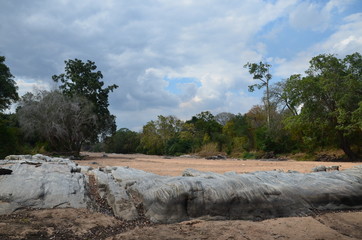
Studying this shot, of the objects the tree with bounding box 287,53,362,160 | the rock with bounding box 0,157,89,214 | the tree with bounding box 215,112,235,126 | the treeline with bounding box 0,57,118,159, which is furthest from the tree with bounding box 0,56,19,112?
the tree with bounding box 215,112,235,126

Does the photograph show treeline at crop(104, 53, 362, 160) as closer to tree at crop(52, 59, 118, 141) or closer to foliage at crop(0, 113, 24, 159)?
tree at crop(52, 59, 118, 141)

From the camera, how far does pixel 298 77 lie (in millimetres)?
19516

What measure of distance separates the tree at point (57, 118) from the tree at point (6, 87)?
37.2 inches

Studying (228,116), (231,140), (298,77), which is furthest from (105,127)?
(228,116)

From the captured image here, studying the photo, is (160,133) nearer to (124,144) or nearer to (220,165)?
(124,144)

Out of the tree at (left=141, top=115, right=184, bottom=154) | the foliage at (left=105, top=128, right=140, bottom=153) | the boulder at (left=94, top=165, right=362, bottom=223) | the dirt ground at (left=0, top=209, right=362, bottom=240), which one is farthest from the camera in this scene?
the foliage at (left=105, top=128, right=140, bottom=153)

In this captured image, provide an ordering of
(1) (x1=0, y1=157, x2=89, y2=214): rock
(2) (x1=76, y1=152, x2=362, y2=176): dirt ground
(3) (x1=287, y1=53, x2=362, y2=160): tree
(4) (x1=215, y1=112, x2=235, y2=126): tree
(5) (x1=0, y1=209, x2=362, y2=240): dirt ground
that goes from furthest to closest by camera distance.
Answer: (4) (x1=215, y1=112, x2=235, y2=126): tree → (3) (x1=287, y1=53, x2=362, y2=160): tree → (2) (x1=76, y1=152, x2=362, y2=176): dirt ground → (1) (x1=0, y1=157, x2=89, y2=214): rock → (5) (x1=0, y1=209, x2=362, y2=240): dirt ground

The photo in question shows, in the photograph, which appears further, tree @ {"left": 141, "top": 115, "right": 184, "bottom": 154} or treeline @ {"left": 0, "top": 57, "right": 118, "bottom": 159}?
tree @ {"left": 141, "top": 115, "right": 184, "bottom": 154}

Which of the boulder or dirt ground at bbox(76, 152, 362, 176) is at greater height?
dirt ground at bbox(76, 152, 362, 176)

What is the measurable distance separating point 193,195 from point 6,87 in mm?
21552

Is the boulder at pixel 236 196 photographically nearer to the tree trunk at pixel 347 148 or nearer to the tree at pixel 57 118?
the tree trunk at pixel 347 148

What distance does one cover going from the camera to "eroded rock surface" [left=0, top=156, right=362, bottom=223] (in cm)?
543

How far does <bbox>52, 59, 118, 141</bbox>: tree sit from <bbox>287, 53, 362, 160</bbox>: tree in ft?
52.9

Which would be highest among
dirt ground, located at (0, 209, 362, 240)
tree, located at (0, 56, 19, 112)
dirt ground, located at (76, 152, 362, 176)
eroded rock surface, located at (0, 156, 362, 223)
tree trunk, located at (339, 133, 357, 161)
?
tree, located at (0, 56, 19, 112)
